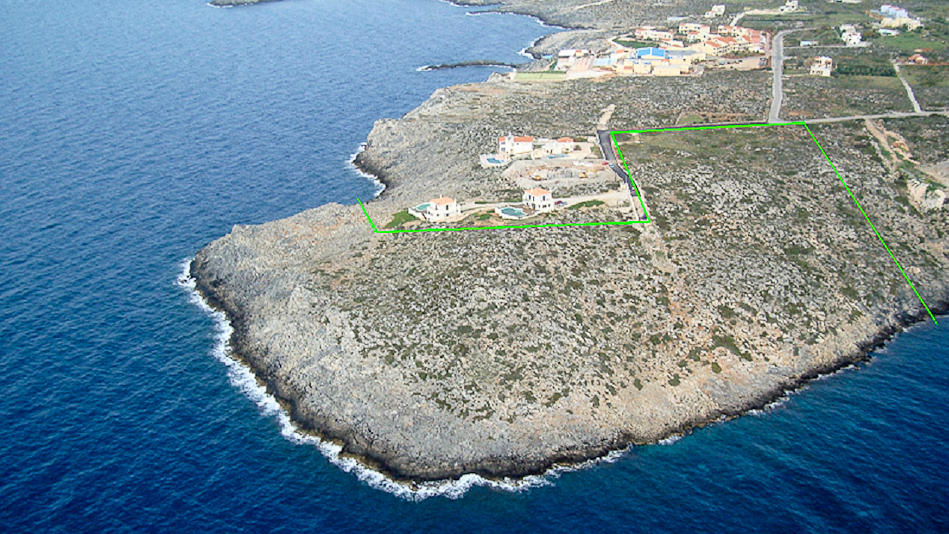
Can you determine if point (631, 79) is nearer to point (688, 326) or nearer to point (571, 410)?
point (688, 326)

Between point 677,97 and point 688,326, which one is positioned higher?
point 677,97

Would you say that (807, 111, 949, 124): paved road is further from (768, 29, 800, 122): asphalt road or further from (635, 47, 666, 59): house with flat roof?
(635, 47, 666, 59): house with flat roof

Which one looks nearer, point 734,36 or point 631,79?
point 631,79

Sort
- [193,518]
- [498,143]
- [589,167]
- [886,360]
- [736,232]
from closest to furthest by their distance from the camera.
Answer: [193,518], [886,360], [736,232], [589,167], [498,143]

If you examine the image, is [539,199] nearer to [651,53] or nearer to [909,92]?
[651,53]

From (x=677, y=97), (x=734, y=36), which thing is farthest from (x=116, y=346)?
(x=734, y=36)

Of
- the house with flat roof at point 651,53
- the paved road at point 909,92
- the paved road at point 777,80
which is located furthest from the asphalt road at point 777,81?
the house with flat roof at point 651,53
